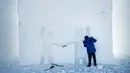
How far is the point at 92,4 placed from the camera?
274 cm

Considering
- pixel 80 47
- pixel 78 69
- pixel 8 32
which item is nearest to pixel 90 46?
pixel 80 47

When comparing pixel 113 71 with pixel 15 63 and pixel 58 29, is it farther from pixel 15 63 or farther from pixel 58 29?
pixel 15 63

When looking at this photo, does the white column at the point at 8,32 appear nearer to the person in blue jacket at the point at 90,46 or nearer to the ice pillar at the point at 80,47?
the ice pillar at the point at 80,47

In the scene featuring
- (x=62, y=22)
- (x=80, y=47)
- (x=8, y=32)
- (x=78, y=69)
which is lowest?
(x=78, y=69)

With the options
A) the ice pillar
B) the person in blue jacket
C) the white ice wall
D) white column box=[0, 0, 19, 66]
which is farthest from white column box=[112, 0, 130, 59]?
white column box=[0, 0, 19, 66]

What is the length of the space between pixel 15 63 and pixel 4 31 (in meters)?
0.40

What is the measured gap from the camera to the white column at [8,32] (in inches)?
107

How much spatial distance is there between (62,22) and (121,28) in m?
0.71

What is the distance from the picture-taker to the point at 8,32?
2.73 m

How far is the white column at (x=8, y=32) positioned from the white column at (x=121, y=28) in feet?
3.89

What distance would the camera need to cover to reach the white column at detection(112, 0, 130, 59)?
2.72 meters

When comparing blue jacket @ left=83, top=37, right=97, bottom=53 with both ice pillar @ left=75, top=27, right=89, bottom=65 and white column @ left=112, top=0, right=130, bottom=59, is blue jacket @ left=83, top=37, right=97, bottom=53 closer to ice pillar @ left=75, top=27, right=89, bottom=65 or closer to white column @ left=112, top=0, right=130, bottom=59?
ice pillar @ left=75, top=27, right=89, bottom=65

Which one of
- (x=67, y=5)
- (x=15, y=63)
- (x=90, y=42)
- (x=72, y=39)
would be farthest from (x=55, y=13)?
(x=15, y=63)

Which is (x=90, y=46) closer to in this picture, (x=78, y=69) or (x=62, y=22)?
(x=78, y=69)
